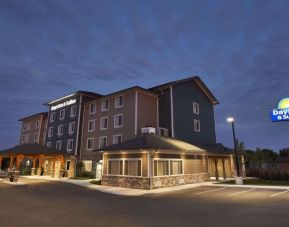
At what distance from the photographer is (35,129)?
53000 mm

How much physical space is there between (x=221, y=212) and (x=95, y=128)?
95.3 feet

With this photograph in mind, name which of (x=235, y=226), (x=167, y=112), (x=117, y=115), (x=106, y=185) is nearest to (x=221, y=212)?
(x=235, y=226)

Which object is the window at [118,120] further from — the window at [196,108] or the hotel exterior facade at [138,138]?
the window at [196,108]

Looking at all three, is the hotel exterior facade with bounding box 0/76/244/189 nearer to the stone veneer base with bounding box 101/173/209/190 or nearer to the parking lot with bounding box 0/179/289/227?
the stone veneer base with bounding box 101/173/209/190

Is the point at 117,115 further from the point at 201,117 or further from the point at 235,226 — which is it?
the point at 235,226

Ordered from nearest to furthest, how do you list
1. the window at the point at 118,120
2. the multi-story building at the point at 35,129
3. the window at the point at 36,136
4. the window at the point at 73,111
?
1. the window at the point at 118,120
2. the window at the point at 73,111
3. the multi-story building at the point at 35,129
4. the window at the point at 36,136

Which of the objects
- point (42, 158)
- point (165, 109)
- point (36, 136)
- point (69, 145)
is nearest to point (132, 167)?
point (165, 109)

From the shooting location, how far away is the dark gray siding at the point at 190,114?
32.6m

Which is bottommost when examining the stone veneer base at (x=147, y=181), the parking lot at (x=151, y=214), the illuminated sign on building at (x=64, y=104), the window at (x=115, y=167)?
the parking lot at (x=151, y=214)

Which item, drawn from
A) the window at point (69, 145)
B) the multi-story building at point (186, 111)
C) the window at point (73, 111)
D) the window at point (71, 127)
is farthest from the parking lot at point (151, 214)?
the window at point (73, 111)

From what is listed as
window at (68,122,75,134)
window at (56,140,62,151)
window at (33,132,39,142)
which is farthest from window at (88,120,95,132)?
window at (33,132,39,142)

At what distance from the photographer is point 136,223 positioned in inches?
351

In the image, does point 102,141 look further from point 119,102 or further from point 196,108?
point 196,108

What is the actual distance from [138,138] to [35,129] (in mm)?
37980
